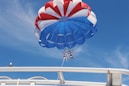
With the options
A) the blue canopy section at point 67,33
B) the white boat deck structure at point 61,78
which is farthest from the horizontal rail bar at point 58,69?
the blue canopy section at point 67,33

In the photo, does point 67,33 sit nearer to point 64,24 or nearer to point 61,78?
point 64,24

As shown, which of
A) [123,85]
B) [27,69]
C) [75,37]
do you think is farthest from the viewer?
[75,37]

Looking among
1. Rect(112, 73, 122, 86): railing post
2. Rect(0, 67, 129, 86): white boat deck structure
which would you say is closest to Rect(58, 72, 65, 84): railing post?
Rect(0, 67, 129, 86): white boat deck structure

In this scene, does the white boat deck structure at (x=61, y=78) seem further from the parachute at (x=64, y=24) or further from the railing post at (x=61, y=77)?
the parachute at (x=64, y=24)

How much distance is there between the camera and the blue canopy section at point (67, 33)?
10.7 metres

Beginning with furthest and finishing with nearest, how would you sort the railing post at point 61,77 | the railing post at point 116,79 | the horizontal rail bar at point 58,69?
1. the railing post at point 61,77
2. the horizontal rail bar at point 58,69
3. the railing post at point 116,79

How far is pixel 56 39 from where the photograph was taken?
1083cm

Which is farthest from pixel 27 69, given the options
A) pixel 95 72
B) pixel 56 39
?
pixel 56 39

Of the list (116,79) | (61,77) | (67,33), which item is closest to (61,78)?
(61,77)

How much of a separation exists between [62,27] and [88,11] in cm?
130

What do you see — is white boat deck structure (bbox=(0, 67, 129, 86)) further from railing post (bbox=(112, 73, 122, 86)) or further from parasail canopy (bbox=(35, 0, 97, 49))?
parasail canopy (bbox=(35, 0, 97, 49))

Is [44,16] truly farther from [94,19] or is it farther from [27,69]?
[27,69]

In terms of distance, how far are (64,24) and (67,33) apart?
0.46 metres

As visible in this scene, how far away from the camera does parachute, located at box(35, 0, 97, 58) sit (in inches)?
424
